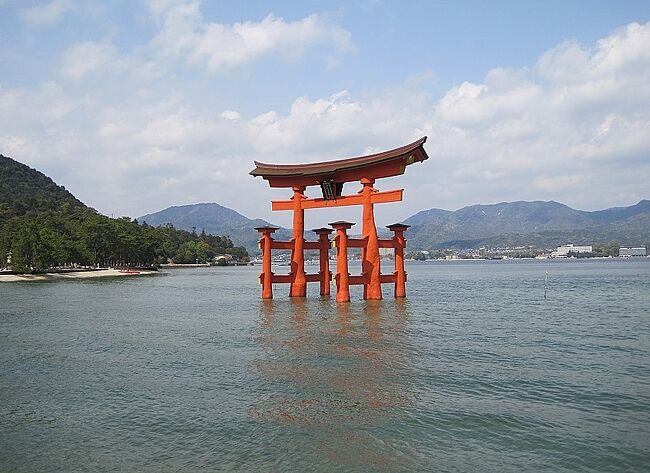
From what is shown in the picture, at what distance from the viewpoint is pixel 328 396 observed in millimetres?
11250

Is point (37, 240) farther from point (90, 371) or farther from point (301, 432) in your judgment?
point (301, 432)

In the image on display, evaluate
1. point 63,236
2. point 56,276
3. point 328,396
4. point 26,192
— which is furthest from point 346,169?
point 26,192

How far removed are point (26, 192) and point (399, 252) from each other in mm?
135921

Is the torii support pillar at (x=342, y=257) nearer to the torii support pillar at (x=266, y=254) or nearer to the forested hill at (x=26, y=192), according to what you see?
the torii support pillar at (x=266, y=254)

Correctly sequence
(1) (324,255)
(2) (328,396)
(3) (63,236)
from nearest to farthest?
(2) (328,396) → (1) (324,255) → (3) (63,236)

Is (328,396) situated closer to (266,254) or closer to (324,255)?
(266,254)

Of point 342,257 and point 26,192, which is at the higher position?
point 26,192

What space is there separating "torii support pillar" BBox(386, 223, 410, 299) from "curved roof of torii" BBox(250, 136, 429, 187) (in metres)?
3.65

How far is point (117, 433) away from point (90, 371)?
528 cm

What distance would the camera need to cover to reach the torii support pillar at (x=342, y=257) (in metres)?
28.9

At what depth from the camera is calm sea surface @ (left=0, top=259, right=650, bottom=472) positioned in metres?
8.07

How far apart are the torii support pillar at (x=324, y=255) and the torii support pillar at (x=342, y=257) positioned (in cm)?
280

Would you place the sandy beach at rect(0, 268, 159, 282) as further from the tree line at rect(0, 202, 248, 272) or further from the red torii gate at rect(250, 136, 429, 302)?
the red torii gate at rect(250, 136, 429, 302)

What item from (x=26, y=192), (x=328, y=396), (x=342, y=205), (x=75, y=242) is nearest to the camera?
(x=328, y=396)
